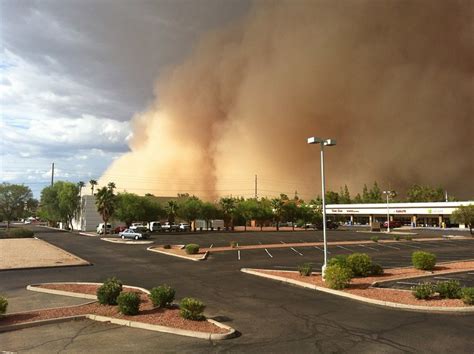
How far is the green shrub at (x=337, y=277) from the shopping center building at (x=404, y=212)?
55445mm

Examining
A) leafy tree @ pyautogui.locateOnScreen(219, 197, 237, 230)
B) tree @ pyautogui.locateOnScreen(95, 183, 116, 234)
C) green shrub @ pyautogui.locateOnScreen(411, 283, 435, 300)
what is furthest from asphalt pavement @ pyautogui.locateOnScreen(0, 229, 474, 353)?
leafy tree @ pyautogui.locateOnScreen(219, 197, 237, 230)

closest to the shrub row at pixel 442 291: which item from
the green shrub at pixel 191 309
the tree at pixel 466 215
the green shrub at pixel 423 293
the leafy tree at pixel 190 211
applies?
the green shrub at pixel 423 293

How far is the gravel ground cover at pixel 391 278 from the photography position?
11.9 m

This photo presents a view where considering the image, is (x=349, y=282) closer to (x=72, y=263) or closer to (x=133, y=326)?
(x=133, y=326)

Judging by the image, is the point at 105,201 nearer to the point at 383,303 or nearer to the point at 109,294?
the point at 109,294

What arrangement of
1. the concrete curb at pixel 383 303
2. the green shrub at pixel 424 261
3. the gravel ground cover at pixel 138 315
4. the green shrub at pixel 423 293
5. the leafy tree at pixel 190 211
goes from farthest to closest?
the leafy tree at pixel 190 211 < the green shrub at pixel 424 261 < the green shrub at pixel 423 293 < the concrete curb at pixel 383 303 < the gravel ground cover at pixel 138 315

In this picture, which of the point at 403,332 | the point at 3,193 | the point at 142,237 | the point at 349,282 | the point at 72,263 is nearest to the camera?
the point at 403,332

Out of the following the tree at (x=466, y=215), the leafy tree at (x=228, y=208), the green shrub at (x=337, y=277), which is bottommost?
the green shrub at (x=337, y=277)

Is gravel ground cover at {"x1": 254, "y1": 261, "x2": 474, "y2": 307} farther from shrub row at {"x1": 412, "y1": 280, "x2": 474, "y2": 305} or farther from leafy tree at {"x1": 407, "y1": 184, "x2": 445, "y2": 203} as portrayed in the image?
leafy tree at {"x1": 407, "y1": 184, "x2": 445, "y2": 203}

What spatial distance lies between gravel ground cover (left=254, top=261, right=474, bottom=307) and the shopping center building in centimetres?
4891

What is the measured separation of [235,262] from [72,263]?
8961 mm

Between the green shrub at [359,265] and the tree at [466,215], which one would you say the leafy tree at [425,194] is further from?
the green shrub at [359,265]

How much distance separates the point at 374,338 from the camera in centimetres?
882

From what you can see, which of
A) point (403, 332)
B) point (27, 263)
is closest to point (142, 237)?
point (27, 263)
